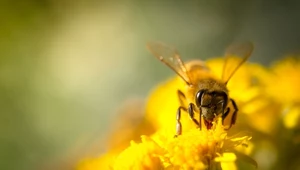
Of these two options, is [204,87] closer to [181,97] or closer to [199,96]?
[199,96]

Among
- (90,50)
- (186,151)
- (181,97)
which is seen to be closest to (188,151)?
(186,151)

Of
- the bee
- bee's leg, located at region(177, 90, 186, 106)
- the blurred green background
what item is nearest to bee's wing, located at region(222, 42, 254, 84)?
the bee

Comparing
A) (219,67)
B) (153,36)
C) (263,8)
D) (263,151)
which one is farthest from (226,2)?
(263,151)

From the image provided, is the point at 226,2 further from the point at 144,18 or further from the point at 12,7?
the point at 12,7

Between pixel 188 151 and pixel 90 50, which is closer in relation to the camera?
pixel 188 151

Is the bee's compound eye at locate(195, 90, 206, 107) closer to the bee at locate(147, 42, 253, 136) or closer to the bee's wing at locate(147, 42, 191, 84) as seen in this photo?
the bee at locate(147, 42, 253, 136)

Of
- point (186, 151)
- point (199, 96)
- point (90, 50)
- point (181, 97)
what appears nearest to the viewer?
point (186, 151)

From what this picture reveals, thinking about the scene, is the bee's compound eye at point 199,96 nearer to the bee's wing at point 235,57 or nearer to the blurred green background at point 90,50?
the bee's wing at point 235,57
